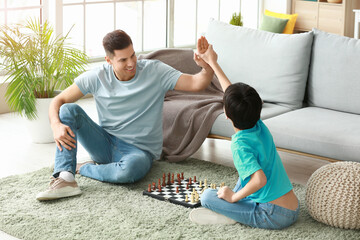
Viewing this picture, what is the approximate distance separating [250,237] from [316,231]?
0.33 metres

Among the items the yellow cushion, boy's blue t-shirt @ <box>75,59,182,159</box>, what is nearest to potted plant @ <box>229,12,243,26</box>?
the yellow cushion

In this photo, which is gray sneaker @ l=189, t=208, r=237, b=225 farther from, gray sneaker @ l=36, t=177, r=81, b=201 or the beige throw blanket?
the beige throw blanket

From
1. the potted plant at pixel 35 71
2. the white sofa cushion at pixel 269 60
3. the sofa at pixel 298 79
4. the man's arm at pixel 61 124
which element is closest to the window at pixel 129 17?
the potted plant at pixel 35 71

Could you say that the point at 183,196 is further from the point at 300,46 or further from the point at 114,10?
the point at 114,10

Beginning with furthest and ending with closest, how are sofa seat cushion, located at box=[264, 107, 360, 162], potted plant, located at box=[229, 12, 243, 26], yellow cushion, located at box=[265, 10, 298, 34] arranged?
1. yellow cushion, located at box=[265, 10, 298, 34]
2. potted plant, located at box=[229, 12, 243, 26]
3. sofa seat cushion, located at box=[264, 107, 360, 162]

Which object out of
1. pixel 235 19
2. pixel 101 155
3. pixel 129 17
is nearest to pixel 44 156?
pixel 101 155

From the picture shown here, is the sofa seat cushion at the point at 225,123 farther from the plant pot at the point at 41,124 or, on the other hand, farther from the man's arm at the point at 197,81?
the plant pot at the point at 41,124

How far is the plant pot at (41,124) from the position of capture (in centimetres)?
438

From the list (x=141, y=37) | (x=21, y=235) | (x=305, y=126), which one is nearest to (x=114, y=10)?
(x=141, y=37)

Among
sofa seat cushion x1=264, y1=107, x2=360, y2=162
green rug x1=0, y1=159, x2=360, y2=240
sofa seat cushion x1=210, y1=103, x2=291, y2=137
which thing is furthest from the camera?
sofa seat cushion x1=210, y1=103, x2=291, y2=137

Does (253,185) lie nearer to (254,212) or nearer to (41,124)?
(254,212)

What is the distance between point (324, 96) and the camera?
3.99 m

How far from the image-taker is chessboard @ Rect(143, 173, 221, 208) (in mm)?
3186

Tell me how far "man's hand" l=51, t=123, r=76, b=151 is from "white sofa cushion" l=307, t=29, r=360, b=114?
1.65 m
